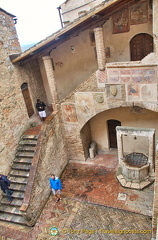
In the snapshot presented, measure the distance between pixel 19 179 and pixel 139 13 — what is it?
9.18 meters

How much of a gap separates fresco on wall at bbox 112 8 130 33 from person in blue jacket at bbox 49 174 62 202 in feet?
24.3

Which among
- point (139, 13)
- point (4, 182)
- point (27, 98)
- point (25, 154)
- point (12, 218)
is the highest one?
point (139, 13)

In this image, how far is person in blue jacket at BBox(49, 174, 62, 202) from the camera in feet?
27.5

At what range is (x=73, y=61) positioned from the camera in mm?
11039

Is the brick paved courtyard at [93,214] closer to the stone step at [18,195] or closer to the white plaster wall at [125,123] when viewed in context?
the stone step at [18,195]

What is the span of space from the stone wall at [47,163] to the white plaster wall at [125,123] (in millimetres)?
2139

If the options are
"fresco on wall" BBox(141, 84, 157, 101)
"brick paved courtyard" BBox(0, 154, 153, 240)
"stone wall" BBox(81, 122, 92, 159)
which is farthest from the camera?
"stone wall" BBox(81, 122, 92, 159)

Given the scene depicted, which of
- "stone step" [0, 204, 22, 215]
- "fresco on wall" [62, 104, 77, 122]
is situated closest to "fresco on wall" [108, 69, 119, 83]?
"fresco on wall" [62, 104, 77, 122]

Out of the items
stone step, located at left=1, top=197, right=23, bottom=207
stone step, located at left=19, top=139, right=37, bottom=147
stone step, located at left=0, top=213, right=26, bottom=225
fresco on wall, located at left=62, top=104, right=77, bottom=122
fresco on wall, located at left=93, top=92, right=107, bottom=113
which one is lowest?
stone step, located at left=0, top=213, right=26, bottom=225

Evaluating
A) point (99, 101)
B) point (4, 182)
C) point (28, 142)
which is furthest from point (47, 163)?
point (99, 101)

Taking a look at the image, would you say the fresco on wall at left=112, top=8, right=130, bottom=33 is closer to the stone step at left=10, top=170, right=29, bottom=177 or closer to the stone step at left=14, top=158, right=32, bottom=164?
the stone step at left=14, top=158, right=32, bottom=164

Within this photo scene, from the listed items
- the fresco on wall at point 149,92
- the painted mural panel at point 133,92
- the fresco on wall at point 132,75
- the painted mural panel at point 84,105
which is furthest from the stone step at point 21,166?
→ the fresco on wall at point 149,92

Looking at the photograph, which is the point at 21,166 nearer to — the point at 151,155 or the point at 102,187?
the point at 102,187

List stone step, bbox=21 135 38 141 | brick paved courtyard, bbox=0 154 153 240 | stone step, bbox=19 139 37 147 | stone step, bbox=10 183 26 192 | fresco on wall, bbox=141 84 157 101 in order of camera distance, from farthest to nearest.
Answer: stone step, bbox=21 135 38 141 < stone step, bbox=19 139 37 147 < stone step, bbox=10 183 26 192 < fresco on wall, bbox=141 84 157 101 < brick paved courtyard, bbox=0 154 153 240
